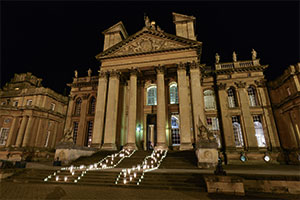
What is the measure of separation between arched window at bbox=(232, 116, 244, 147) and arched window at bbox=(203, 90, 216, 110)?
3219 millimetres

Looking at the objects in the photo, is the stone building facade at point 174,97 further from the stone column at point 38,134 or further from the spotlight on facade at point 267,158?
the stone column at point 38,134

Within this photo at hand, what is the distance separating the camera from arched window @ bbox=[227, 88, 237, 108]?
2245 centimetres

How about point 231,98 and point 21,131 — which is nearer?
point 231,98

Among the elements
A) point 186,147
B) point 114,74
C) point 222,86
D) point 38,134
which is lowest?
point 186,147

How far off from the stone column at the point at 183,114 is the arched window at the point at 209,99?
24.7ft

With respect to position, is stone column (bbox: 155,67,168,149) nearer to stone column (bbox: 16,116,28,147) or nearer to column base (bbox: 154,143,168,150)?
column base (bbox: 154,143,168,150)

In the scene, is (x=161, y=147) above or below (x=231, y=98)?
below

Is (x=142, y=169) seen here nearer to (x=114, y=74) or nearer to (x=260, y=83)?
(x=114, y=74)

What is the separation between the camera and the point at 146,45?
66.2 feet

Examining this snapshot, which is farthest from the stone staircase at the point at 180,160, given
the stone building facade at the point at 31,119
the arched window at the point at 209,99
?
the stone building facade at the point at 31,119

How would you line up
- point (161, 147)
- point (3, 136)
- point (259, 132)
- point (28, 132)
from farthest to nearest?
point (3, 136) < point (28, 132) < point (259, 132) < point (161, 147)

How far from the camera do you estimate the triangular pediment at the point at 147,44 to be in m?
19.0

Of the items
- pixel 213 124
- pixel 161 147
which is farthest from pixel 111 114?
pixel 213 124

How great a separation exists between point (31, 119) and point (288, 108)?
127 feet
